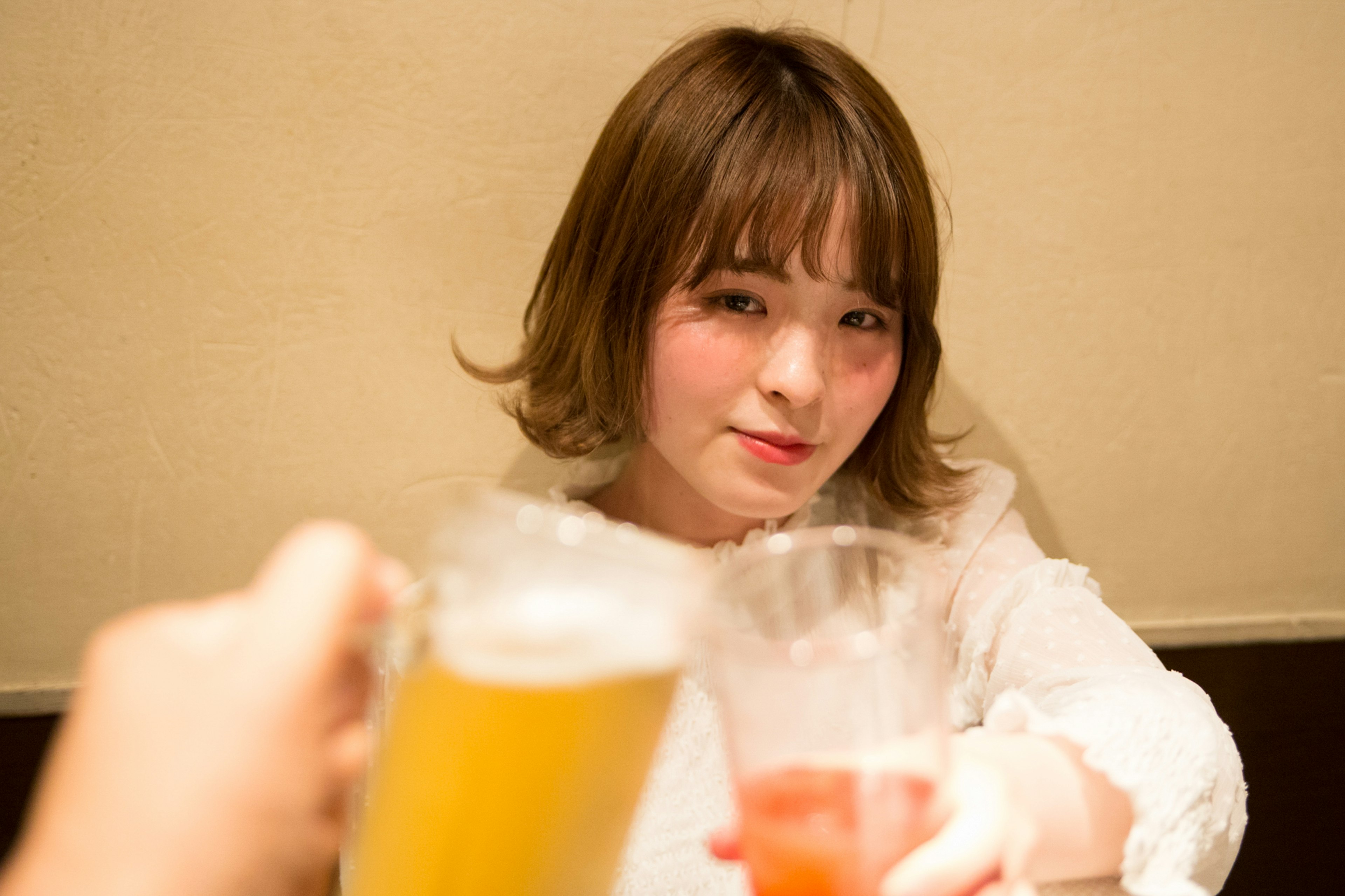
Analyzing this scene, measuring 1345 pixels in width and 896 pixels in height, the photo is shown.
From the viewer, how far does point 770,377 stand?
764mm

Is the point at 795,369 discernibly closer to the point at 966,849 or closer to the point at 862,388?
the point at 862,388

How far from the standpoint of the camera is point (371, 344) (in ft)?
3.43

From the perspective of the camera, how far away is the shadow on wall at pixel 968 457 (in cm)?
112

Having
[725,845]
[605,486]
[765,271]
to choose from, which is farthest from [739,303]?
[725,845]

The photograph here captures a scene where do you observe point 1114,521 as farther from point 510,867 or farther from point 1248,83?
point 510,867

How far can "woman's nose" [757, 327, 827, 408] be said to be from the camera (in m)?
0.75

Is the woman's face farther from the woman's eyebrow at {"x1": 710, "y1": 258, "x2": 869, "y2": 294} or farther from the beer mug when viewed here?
the beer mug

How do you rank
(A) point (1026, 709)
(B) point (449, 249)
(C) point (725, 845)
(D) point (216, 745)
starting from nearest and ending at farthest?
(D) point (216, 745) → (C) point (725, 845) → (A) point (1026, 709) → (B) point (449, 249)

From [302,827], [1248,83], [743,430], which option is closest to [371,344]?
[743,430]

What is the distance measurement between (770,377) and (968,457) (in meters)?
0.53

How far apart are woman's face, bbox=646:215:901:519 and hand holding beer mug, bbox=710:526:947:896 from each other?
0.37 meters

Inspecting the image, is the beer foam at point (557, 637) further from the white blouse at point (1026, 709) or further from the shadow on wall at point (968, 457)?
the shadow on wall at point (968, 457)

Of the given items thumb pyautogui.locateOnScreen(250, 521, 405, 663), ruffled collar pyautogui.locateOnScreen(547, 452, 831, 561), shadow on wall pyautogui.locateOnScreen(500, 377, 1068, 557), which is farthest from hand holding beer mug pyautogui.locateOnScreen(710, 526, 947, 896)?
shadow on wall pyautogui.locateOnScreen(500, 377, 1068, 557)

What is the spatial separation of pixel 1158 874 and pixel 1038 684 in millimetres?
184
